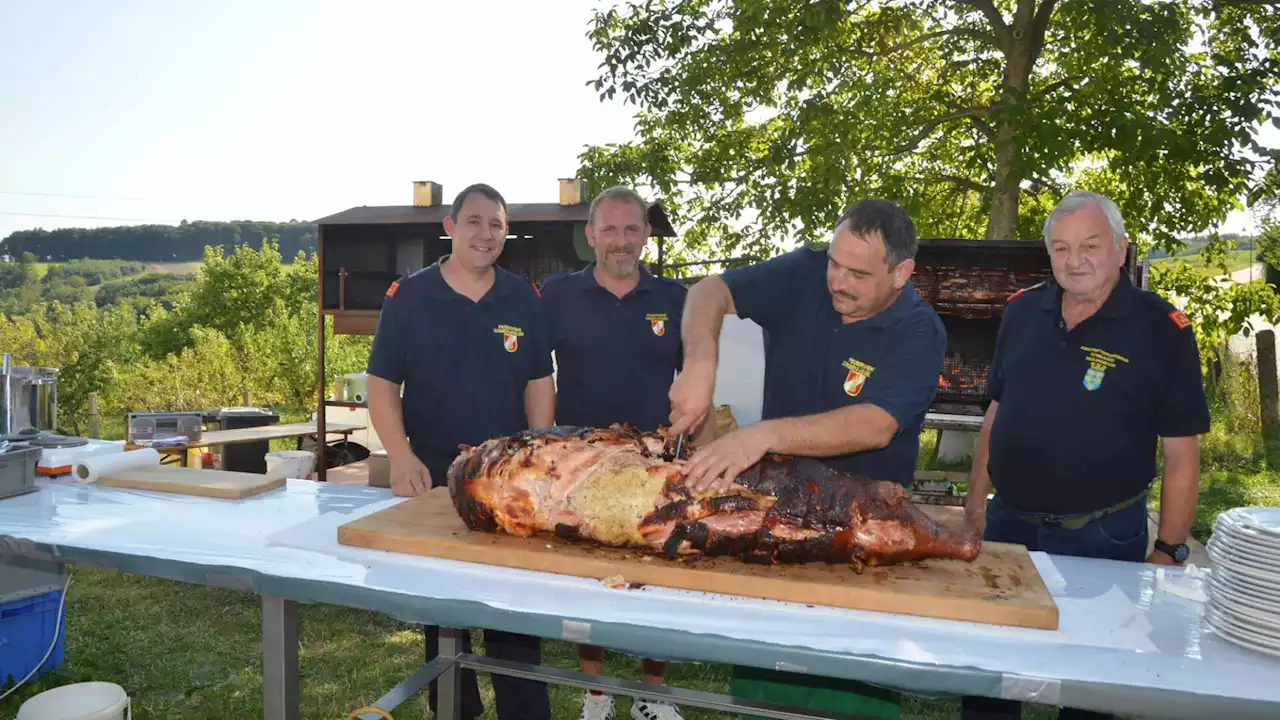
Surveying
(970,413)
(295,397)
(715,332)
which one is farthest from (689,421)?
(295,397)

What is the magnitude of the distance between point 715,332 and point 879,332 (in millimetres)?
639

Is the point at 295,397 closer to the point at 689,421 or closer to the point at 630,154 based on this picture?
the point at 630,154

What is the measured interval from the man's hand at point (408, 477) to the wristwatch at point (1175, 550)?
304 centimetres

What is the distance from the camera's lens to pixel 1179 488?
324 centimetres

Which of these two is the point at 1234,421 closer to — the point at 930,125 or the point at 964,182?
the point at 964,182

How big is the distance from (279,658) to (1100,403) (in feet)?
10.5

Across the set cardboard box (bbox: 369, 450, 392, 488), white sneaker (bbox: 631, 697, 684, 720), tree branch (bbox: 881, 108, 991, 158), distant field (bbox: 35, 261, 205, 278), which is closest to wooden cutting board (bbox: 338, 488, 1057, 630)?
white sneaker (bbox: 631, 697, 684, 720)

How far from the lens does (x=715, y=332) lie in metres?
3.30

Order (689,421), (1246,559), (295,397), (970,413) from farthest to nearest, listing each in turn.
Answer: (295,397), (970,413), (689,421), (1246,559)

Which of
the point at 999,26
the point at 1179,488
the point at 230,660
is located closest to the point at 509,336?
the point at 1179,488

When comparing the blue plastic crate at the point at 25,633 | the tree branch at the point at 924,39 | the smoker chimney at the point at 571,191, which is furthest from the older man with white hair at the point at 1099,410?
the tree branch at the point at 924,39

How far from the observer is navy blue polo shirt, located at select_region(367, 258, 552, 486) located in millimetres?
3943

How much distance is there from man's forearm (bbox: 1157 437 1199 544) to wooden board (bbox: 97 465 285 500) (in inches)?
146

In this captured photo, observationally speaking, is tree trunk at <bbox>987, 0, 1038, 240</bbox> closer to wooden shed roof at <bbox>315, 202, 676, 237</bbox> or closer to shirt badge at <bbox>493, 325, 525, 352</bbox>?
wooden shed roof at <bbox>315, 202, 676, 237</bbox>
